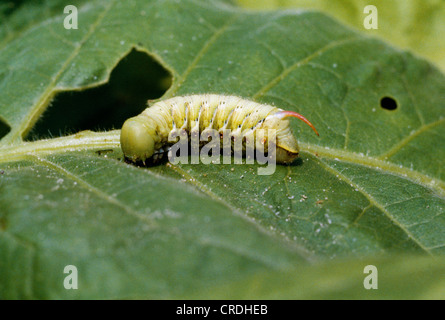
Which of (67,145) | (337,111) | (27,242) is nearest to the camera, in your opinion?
(27,242)

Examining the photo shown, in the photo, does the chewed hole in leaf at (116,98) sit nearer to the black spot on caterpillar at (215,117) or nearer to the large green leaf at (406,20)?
the black spot on caterpillar at (215,117)

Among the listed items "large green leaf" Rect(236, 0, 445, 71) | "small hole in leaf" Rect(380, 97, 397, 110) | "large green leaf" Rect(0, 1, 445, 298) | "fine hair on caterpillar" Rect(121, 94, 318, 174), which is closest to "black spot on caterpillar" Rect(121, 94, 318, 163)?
"fine hair on caterpillar" Rect(121, 94, 318, 174)

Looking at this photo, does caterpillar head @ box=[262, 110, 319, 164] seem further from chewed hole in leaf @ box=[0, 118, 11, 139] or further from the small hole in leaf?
chewed hole in leaf @ box=[0, 118, 11, 139]

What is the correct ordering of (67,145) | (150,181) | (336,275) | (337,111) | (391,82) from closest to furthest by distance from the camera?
1. (336,275)
2. (150,181)
3. (67,145)
4. (337,111)
5. (391,82)

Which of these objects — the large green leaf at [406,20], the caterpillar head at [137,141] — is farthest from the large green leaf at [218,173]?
the large green leaf at [406,20]

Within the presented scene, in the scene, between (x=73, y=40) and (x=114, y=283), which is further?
(x=73, y=40)
